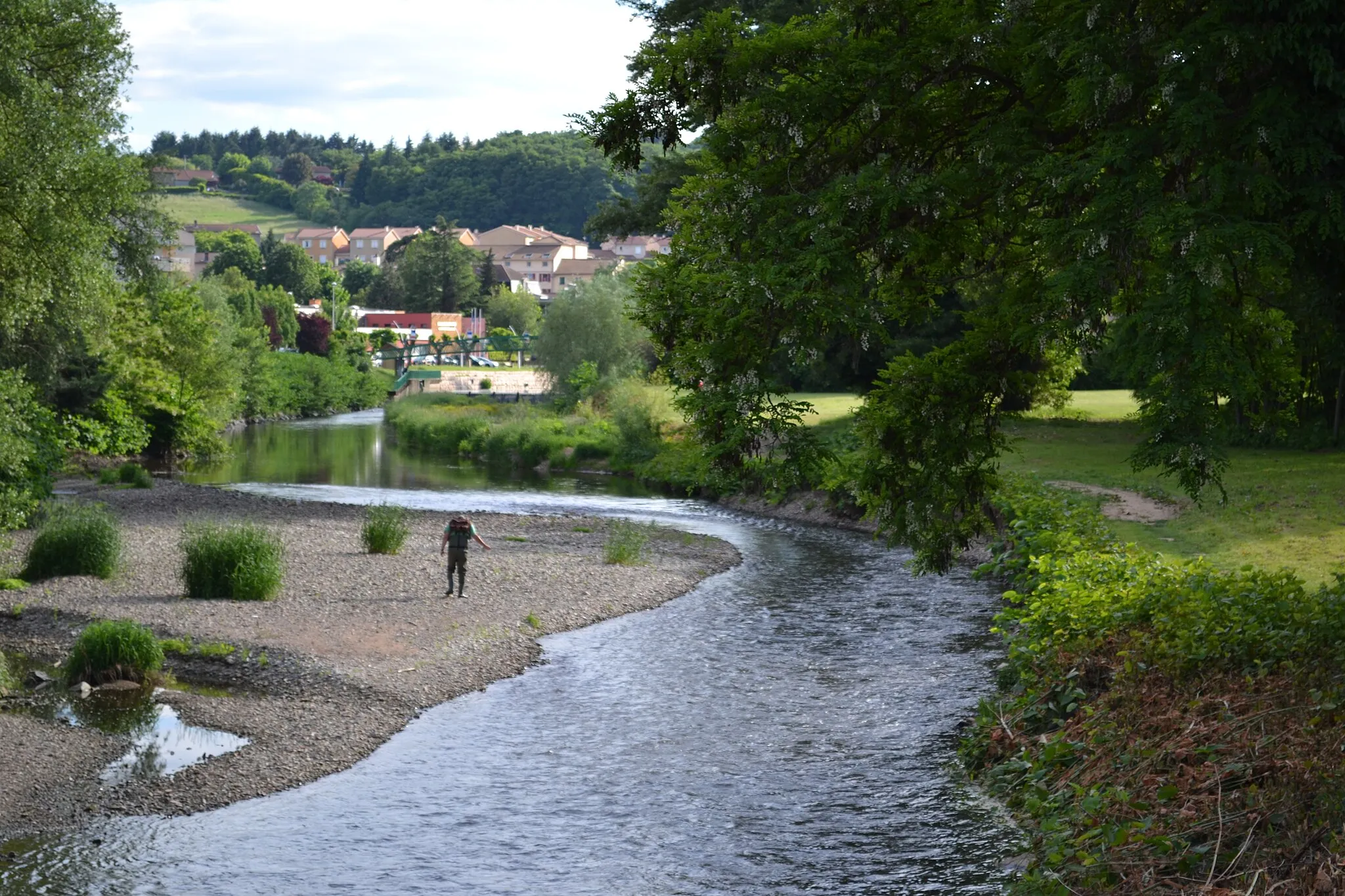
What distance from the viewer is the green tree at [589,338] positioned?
2758 inches

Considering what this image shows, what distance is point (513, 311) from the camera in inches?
5960

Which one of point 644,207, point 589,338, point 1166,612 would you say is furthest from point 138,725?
point 589,338

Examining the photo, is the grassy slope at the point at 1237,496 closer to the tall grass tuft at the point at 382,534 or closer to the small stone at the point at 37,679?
the small stone at the point at 37,679

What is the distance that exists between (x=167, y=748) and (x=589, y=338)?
5563 centimetres

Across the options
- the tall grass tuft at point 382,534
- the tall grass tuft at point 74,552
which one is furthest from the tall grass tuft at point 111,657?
the tall grass tuft at point 382,534

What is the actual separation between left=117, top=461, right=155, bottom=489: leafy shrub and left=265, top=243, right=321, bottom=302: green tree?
113 m

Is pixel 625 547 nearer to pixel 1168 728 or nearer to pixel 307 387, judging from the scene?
pixel 1168 728

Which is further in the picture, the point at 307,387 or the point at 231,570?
the point at 307,387

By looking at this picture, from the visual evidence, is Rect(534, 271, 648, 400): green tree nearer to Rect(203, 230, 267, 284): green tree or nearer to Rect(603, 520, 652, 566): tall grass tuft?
Rect(603, 520, 652, 566): tall grass tuft

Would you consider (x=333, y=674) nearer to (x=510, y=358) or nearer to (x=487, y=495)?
(x=487, y=495)

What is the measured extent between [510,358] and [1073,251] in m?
131

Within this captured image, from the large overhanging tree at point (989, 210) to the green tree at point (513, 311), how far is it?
136814 mm

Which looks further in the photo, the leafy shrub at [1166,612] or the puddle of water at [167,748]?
the puddle of water at [167,748]

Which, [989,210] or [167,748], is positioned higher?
[989,210]
